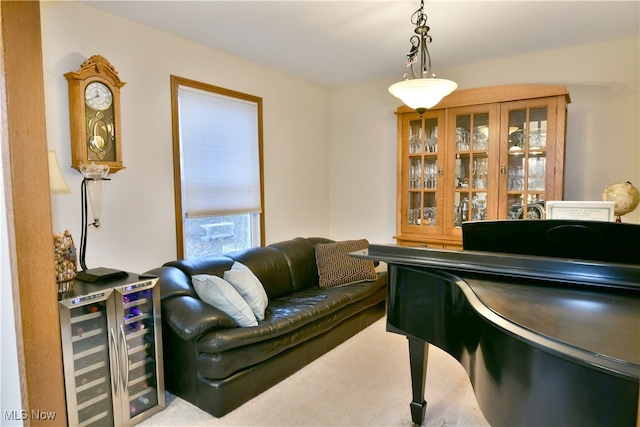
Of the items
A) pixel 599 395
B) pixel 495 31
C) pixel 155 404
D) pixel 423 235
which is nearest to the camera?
pixel 599 395

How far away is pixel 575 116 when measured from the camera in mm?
3582

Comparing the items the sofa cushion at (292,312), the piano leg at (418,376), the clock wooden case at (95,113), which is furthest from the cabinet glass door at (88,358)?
the piano leg at (418,376)

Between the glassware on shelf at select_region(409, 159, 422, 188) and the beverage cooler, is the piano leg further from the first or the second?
the glassware on shelf at select_region(409, 159, 422, 188)

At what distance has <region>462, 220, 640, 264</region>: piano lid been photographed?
1768mm

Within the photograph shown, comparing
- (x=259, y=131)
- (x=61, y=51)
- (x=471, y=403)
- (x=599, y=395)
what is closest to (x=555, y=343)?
(x=599, y=395)

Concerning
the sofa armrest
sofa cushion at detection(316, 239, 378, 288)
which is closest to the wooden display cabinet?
sofa cushion at detection(316, 239, 378, 288)

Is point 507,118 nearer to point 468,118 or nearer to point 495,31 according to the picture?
point 468,118

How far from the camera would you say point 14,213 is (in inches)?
56.7

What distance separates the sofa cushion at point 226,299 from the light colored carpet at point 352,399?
1.69ft

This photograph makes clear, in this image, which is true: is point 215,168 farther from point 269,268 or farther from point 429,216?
point 429,216

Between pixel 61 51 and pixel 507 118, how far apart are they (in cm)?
359

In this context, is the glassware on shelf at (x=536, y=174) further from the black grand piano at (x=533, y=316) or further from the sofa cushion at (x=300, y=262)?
the sofa cushion at (x=300, y=262)

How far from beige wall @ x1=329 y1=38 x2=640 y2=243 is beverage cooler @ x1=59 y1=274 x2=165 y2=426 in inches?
122

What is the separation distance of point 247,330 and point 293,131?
9.05ft
